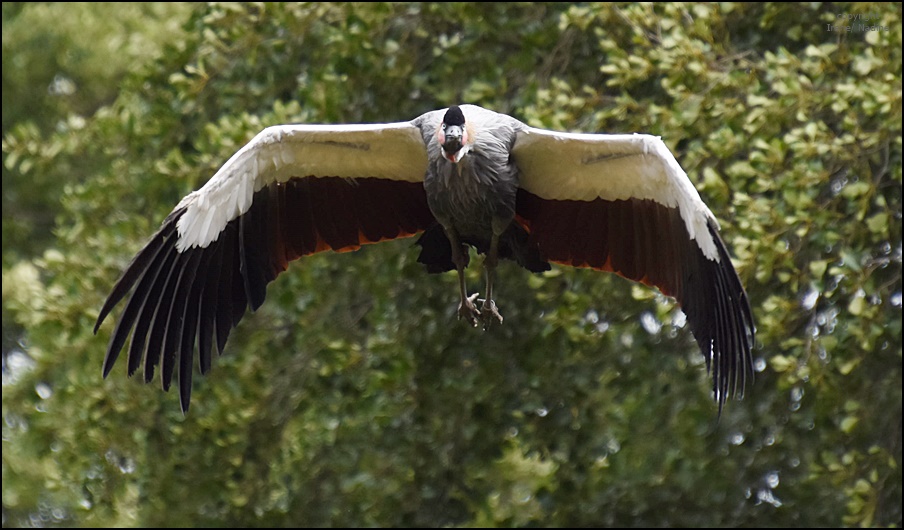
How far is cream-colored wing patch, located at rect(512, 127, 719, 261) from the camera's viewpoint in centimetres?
573

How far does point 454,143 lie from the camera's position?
5.71 m

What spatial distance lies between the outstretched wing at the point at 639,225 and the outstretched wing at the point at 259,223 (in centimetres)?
51

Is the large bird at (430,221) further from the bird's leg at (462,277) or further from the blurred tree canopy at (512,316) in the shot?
the blurred tree canopy at (512,316)

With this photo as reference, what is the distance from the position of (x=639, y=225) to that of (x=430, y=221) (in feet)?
2.93

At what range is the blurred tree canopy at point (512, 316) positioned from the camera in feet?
24.5

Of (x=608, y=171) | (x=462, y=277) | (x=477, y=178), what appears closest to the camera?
(x=477, y=178)

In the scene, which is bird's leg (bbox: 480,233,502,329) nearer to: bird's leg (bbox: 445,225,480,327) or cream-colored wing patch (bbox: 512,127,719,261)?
bird's leg (bbox: 445,225,480,327)

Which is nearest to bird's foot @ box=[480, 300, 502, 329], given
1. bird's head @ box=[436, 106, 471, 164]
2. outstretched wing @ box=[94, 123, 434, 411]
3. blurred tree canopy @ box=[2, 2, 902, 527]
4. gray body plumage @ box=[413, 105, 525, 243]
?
gray body plumage @ box=[413, 105, 525, 243]

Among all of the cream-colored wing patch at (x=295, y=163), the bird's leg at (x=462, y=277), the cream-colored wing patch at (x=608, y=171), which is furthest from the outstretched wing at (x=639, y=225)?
the cream-colored wing patch at (x=295, y=163)

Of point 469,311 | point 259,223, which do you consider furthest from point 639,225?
point 259,223

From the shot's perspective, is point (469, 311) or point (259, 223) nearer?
point (469, 311)

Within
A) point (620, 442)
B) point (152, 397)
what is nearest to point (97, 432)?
point (152, 397)

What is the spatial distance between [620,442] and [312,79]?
2.72m

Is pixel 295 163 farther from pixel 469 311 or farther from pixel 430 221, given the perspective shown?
pixel 469 311
